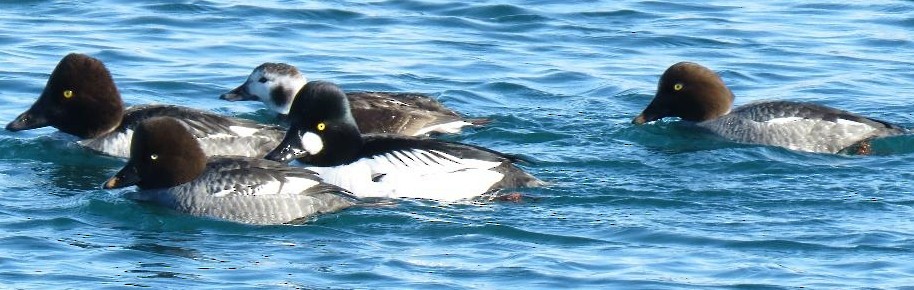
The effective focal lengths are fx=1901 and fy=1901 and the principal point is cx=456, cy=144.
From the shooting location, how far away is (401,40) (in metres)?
21.9

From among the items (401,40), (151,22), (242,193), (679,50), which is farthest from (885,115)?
(151,22)

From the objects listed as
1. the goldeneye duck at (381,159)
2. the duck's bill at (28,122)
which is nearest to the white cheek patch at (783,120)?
the goldeneye duck at (381,159)

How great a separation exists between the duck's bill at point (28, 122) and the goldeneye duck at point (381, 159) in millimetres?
2638

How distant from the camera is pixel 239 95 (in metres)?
17.9

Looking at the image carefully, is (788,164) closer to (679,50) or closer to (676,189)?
(676,189)

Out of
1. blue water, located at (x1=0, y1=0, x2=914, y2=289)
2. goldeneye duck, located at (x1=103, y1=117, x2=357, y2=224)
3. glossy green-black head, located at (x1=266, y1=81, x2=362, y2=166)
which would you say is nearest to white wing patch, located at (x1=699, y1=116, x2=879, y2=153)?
blue water, located at (x1=0, y1=0, x2=914, y2=289)

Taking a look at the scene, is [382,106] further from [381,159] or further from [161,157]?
[161,157]

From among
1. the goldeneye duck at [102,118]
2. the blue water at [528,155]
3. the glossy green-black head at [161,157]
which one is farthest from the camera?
the goldeneye duck at [102,118]

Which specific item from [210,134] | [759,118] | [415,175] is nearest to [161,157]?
[415,175]

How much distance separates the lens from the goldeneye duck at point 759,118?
16.6 metres

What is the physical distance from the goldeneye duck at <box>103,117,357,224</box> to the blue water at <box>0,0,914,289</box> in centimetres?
17

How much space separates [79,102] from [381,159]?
337cm

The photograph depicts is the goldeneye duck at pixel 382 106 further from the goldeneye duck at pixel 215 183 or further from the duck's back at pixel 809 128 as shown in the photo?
the goldeneye duck at pixel 215 183

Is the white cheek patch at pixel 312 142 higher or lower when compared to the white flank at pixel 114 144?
higher
